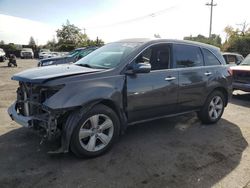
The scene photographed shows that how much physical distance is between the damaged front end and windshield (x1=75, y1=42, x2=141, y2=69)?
114 centimetres

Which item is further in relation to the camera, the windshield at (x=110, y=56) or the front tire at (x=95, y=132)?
the windshield at (x=110, y=56)

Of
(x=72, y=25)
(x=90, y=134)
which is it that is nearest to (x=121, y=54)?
(x=90, y=134)

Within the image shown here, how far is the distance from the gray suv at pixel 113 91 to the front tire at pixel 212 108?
0.07 feet

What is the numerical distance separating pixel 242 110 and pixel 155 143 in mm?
3854

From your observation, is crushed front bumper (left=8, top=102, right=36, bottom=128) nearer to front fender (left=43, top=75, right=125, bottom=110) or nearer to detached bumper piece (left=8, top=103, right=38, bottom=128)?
detached bumper piece (left=8, top=103, right=38, bottom=128)

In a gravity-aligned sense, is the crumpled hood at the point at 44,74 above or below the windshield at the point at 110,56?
below

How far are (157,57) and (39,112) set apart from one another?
233 cm

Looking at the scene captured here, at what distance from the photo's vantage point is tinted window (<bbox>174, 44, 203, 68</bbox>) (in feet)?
17.0

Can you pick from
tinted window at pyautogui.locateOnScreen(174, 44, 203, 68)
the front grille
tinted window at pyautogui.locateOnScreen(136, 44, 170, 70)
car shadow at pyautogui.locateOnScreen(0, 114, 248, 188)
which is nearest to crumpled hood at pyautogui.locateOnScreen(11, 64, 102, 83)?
the front grille

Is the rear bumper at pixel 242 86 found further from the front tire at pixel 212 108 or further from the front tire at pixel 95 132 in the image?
the front tire at pixel 95 132

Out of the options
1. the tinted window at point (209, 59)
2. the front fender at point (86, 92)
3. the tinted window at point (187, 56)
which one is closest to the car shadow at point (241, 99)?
the tinted window at point (209, 59)

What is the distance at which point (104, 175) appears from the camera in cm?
354

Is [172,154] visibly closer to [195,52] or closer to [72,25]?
[195,52]

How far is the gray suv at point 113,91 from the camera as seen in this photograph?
3730 millimetres
